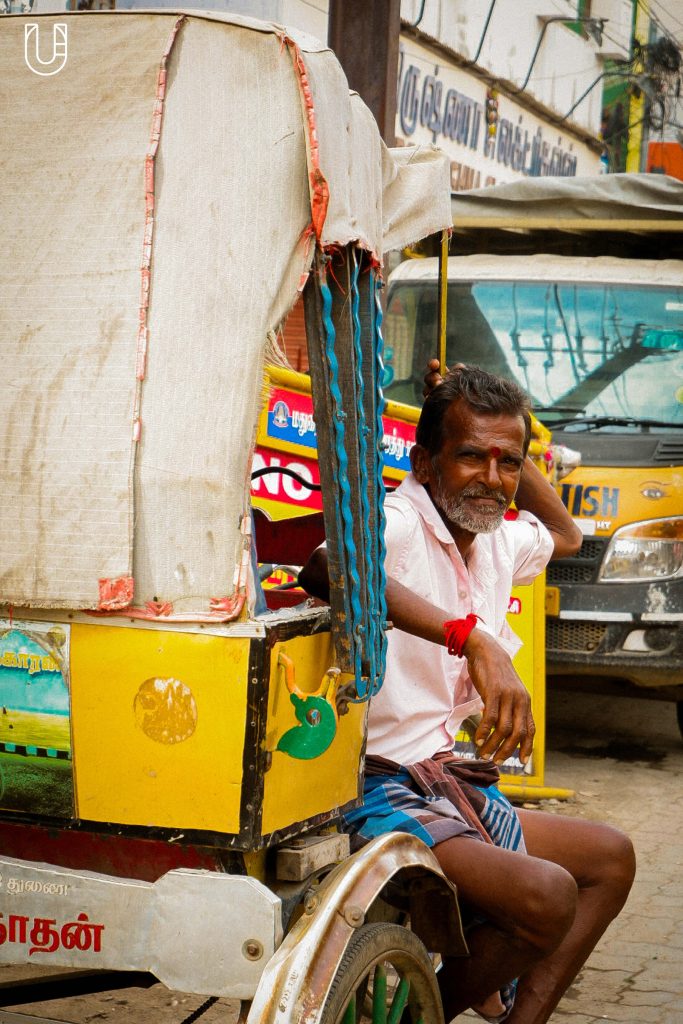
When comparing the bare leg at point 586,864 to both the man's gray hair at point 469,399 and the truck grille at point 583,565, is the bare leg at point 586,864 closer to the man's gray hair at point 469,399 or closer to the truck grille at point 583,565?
the man's gray hair at point 469,399

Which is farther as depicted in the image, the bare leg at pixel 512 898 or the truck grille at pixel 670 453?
the truck grille at pixel 670 453

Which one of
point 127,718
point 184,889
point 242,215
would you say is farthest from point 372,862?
point 242,215

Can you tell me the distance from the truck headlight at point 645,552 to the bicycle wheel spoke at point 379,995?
4.00 m

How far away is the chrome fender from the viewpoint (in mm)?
1871

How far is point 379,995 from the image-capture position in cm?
218

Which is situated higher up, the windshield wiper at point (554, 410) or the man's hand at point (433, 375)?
the windshield wiper at point (554, 410)

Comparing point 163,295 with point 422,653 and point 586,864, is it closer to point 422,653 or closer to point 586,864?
point 422,653

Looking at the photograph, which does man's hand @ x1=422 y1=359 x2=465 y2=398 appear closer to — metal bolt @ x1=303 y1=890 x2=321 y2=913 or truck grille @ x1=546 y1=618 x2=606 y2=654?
metal bolt @ x1=303 y1=890 x2=321 y2=913

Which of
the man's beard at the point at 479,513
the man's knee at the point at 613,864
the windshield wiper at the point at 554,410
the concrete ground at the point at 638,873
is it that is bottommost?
the concrete ground at the point at 638,873

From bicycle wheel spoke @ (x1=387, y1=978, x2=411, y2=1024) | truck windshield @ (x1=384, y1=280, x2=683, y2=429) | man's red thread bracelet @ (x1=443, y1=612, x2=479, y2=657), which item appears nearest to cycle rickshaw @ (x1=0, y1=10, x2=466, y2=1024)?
bicycle wheel spoke @ (x1=387, y1=978, x2=411, y2=1024)

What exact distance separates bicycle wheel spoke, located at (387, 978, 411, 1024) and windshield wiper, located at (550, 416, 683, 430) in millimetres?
4338

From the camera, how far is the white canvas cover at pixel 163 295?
1.96m

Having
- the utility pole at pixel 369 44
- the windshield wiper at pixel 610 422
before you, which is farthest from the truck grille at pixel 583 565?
the utility pole at pixel 369 44

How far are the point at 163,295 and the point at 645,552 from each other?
435cm
